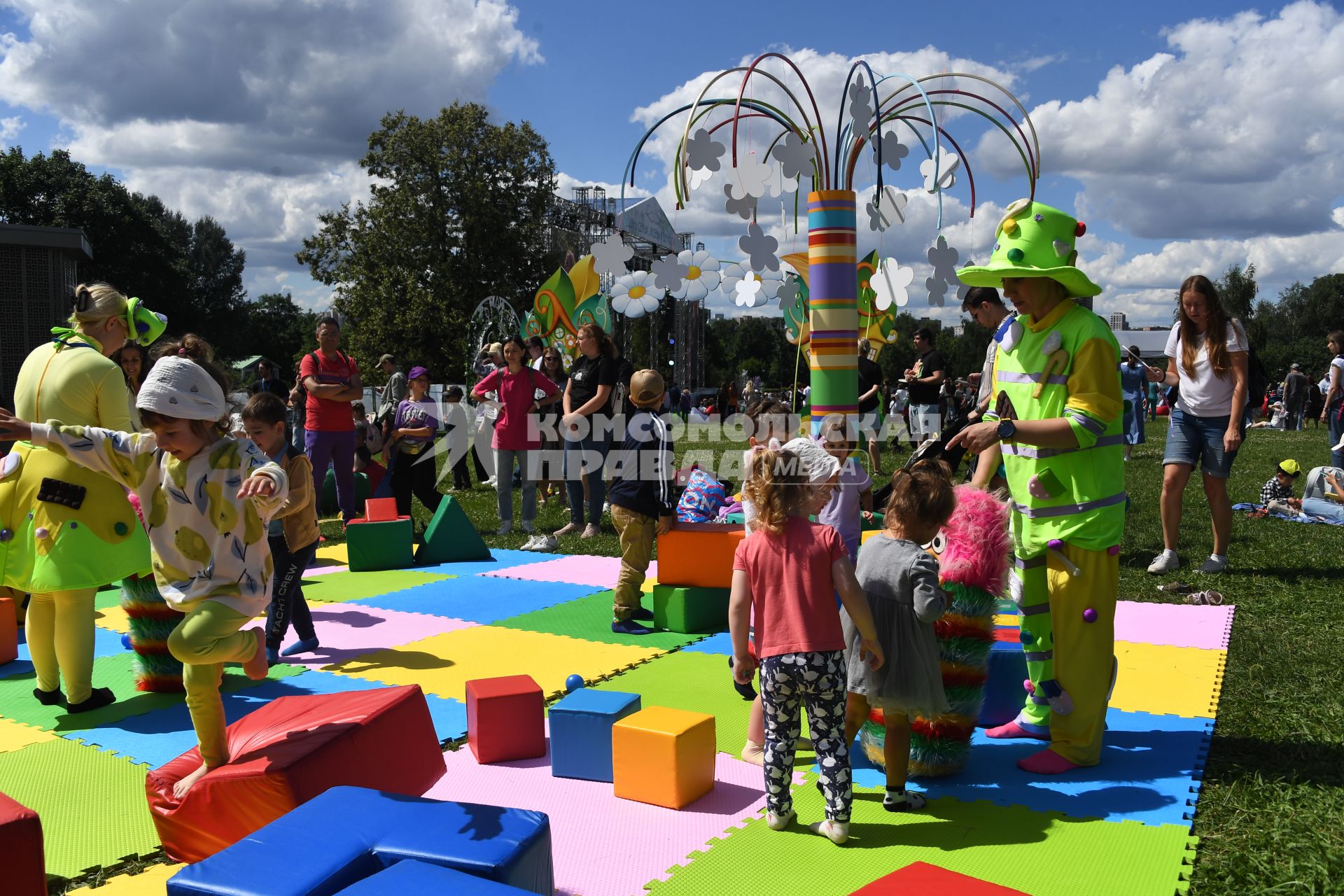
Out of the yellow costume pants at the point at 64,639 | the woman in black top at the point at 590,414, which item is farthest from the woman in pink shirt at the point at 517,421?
the yellow costume pants at the point at 64,639

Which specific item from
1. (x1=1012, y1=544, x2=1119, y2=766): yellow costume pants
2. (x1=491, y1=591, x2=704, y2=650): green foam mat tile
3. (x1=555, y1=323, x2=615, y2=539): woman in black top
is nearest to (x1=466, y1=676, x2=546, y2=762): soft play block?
(x1=491, y1=591, x2=704, y2=650): green foam mat tile

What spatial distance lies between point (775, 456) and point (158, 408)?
234 centimetres

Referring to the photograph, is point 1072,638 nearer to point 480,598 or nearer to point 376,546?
point 480,598

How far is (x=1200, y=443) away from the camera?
717 cm

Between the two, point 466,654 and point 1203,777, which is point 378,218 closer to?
point 466,654

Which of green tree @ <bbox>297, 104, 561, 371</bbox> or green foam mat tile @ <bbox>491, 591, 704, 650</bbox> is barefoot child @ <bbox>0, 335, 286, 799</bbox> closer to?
green foam mat tile @ <bbox>491, 591, 704, 650</bbox>

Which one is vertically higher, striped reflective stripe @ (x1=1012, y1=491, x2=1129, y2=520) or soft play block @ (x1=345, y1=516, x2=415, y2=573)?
striped reflective stripe @ (x1=1012, y1=491, x2=1129, y2=520)

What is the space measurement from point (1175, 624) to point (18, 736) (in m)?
6.67

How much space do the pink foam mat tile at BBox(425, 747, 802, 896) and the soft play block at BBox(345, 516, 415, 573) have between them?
15.9 feet

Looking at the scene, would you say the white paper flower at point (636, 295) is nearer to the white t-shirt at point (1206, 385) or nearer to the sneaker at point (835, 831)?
the sneaker at point (835, 831)

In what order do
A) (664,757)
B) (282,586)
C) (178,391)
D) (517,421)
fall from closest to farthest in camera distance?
(178,391) → (664,757) → (282,586) → (517,421)

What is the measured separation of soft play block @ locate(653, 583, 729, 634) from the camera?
6.30m

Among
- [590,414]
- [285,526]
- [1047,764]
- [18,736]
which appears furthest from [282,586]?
[1047,764]

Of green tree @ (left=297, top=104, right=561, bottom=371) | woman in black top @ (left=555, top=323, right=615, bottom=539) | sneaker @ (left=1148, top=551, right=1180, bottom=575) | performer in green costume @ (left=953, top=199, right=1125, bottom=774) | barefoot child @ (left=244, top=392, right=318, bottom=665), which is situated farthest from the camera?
green tree @ (left=297, top=104, right=561, bottom=371)
